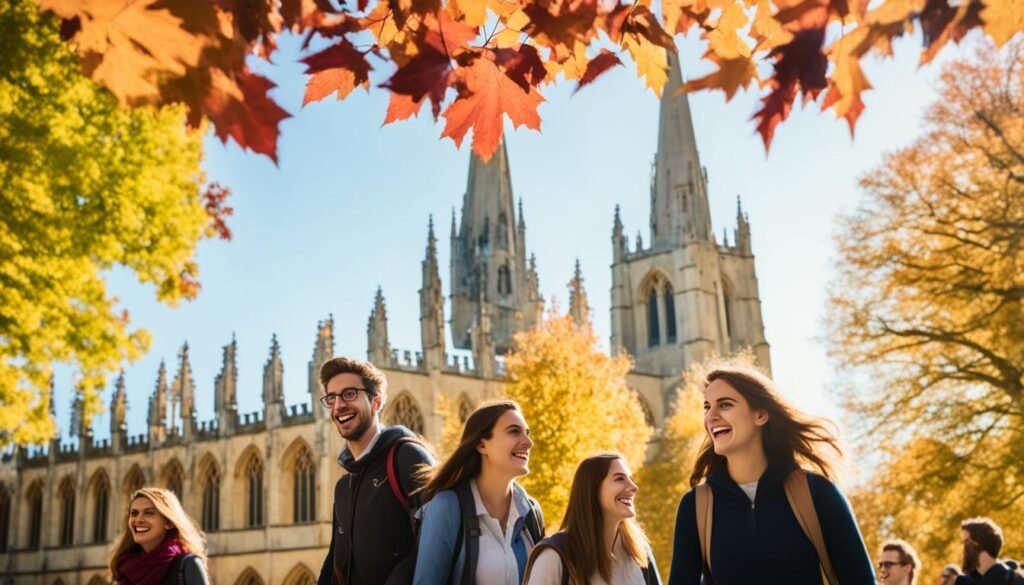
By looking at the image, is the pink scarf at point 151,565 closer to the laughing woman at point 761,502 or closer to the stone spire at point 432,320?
the laughing woman at point 761,502

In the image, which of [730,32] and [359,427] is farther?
[359,427]

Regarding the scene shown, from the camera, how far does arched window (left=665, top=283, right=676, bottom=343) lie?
47447 millimetres

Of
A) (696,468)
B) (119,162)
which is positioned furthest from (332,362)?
(119,162)

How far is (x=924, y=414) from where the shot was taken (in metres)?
15.7

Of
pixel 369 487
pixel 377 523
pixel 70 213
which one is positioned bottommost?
pixel 377 523

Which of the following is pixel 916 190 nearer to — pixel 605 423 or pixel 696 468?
pixel 605 423

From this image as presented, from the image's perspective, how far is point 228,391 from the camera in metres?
36.4

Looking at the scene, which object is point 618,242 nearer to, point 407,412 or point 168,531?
point 407,412

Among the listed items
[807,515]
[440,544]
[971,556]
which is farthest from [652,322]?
[807,515]

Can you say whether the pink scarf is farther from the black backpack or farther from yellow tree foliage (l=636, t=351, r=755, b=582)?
yellow tree foliage (l=636, t=351, r=755, b=582)

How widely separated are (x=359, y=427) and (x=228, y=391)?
33.9 m

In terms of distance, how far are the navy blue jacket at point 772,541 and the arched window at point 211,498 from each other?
34732 mm

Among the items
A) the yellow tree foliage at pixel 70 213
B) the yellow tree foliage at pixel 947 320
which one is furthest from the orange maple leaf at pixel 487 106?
the yellow tree foliage at pixel 947 320

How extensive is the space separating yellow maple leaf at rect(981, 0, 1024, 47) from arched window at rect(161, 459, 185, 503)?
38674 mm
